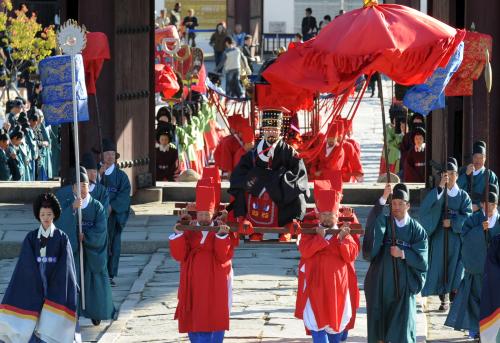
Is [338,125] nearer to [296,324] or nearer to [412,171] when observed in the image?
[412,171]

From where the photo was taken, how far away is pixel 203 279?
13.1 meters

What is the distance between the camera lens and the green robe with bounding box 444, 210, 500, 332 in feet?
45.4

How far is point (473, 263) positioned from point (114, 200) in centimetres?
402

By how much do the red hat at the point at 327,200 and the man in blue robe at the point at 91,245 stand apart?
2.48 metres

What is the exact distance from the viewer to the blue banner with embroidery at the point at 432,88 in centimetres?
1352

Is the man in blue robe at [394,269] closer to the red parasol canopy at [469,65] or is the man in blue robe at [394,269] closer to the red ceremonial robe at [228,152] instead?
the red parasol canopy at [469,65]

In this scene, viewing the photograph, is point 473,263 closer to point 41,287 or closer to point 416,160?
point 41,287

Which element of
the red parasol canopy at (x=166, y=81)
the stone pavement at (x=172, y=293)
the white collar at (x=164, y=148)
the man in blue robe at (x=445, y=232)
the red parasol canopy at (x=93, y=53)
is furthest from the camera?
the red parasol canopy at (x=166, y=81)

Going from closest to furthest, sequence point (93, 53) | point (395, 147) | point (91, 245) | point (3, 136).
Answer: point (91, 245) → point (93, 53) → point (3, 136) → point (395, 147)

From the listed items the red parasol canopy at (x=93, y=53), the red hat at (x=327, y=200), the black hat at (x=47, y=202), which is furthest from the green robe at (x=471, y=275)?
the red parasol canopy at (x=93, y=53)

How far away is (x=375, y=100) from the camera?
38625 mm

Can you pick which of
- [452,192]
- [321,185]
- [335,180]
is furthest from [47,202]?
[452,192]

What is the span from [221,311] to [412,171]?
31.1 ft

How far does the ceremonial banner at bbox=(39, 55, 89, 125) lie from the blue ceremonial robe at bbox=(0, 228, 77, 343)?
237 cm
